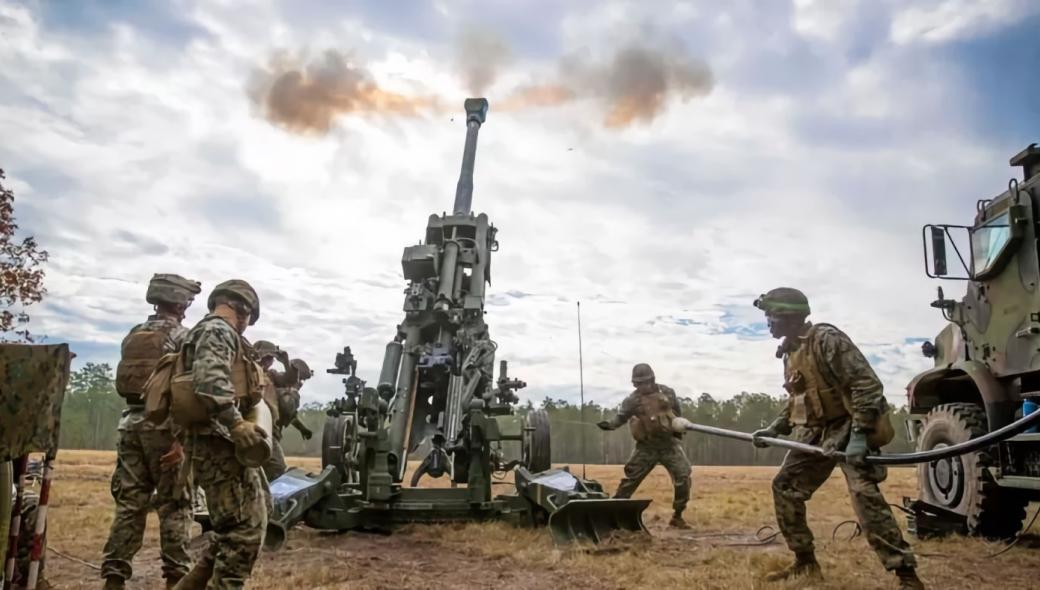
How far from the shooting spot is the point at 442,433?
27.8 ft

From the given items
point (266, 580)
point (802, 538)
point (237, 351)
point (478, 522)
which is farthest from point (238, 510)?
point (478, 522)

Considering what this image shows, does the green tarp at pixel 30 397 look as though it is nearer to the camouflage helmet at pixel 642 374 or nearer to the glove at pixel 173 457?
the glove at pixel 173 457

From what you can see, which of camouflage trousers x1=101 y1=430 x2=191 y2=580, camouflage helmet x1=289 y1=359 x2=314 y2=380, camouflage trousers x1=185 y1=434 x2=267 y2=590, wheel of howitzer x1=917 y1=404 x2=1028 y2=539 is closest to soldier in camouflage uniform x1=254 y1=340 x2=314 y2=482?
camouflage helmet x1=289 y1=359 x2=314 y2=380

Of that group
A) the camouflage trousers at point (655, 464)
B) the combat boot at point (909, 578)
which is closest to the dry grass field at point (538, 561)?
the combat boot at point (909, 578)

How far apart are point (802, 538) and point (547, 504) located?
236cm

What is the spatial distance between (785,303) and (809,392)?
60 cm

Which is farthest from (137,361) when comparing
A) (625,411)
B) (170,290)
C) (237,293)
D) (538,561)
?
(625,411)

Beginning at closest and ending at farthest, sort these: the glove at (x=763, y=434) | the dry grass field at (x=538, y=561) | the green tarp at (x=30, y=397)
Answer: the green tarp at (x=30, y=397) < the dry grass field at (x=538, y=561) < the glove at (x=763, y=434)

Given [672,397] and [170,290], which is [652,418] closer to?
[672,397]

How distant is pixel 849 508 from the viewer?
34.2ft

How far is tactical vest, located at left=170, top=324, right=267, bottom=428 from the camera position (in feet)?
12.4

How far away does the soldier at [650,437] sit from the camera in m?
8.54

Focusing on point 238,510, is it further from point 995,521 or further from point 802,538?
point 995,521

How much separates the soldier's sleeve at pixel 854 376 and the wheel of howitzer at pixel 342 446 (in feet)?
15.2
